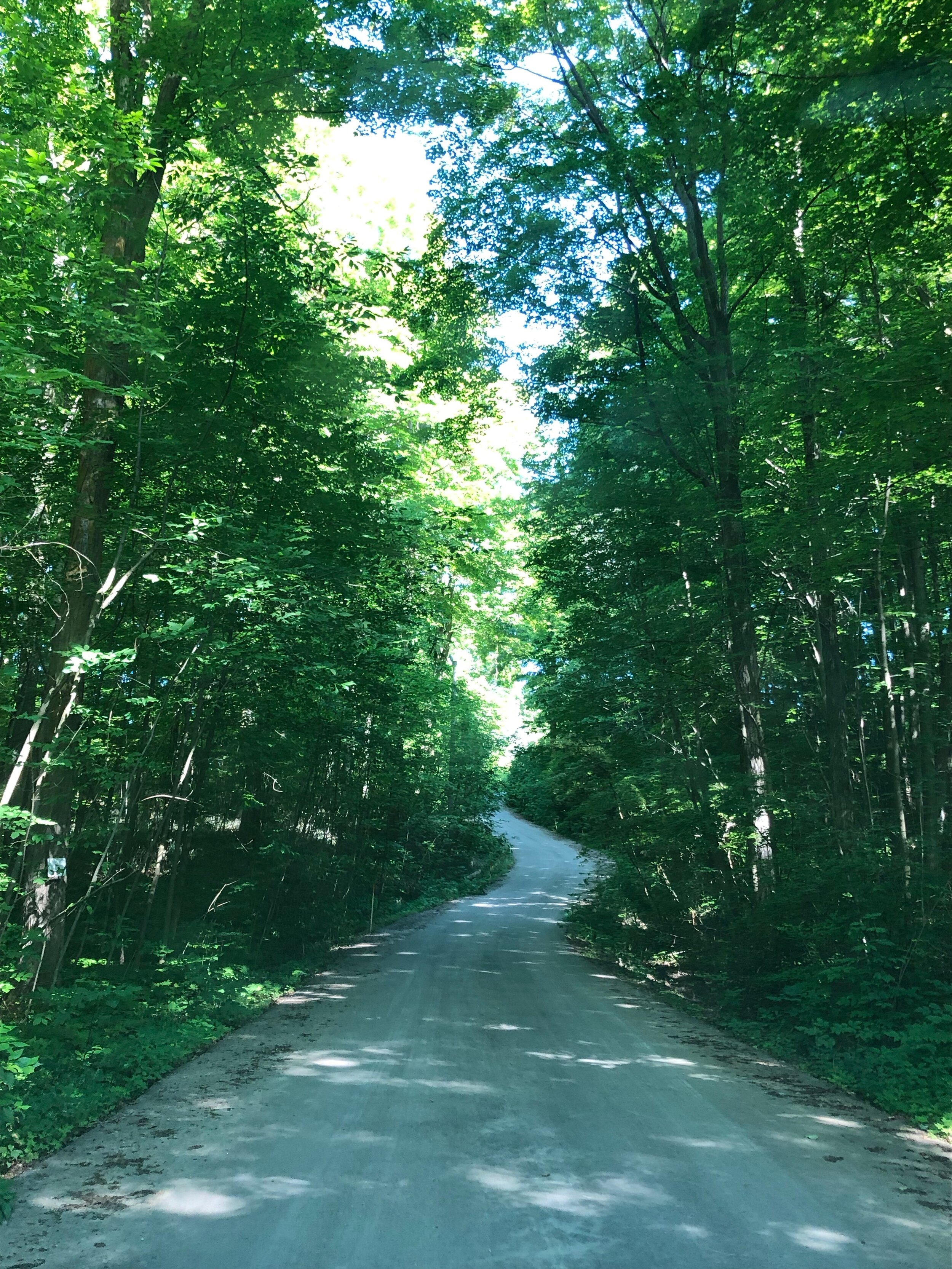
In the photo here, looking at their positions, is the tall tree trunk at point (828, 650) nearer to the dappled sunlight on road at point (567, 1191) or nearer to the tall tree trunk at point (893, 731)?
the tall tree trunk at point (893, 731)

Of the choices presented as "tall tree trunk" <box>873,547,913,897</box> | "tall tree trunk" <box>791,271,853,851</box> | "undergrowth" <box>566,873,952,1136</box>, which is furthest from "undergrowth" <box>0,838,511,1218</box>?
"tall tree trunk" <box>873,547,913,897</box>

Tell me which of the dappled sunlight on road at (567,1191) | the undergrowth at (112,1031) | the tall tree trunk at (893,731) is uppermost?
the tall tree trunk at (893,731)

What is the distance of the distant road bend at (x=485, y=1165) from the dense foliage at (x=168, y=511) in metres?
0.84

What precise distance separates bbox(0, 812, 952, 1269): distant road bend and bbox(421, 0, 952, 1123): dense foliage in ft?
4.53

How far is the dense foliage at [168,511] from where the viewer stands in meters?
6.32

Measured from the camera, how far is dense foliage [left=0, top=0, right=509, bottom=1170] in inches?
249

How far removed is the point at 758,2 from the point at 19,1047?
9.32 m

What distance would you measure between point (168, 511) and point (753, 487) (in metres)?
7.42

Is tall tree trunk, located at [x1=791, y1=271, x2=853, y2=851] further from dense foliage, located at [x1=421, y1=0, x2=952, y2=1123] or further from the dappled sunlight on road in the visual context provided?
the dappled sunlight on road

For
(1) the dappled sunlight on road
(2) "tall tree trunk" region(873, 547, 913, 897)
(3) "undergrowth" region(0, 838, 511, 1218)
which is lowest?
(3) "undergrowth" region(0, 838, 511, 1218)

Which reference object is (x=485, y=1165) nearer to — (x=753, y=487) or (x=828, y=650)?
(x=828, y=650)

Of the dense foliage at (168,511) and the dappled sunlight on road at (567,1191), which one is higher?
the dense foliage at (168,511)

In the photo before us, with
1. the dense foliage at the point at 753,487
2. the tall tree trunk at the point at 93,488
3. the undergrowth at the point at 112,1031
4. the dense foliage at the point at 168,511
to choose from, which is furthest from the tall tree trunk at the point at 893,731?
the tall tree trunk at the point at 93,488

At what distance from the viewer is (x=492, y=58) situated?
454 inches
